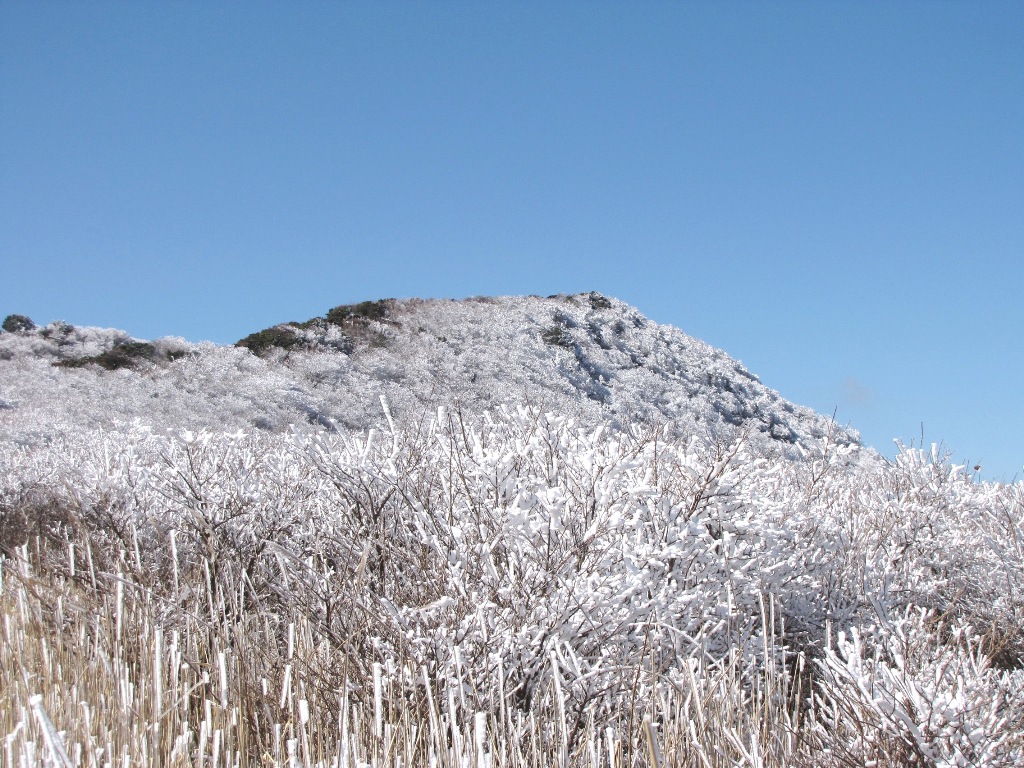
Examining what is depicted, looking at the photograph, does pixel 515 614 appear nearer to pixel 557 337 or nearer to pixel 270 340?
pixel 270 340

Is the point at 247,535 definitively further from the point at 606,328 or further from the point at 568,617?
the point at 606,328

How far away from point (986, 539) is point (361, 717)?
5.66 meters

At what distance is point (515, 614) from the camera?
10.2 feet

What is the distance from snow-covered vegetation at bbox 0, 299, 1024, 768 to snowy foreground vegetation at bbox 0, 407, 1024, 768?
21mm

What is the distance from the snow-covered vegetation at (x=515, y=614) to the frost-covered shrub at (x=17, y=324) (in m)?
27.6

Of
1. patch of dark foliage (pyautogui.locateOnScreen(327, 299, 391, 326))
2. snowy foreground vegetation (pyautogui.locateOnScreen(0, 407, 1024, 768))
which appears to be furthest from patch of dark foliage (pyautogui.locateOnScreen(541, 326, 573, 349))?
snowy foreground vegetation (pyautogui.locateOnScreen(0, 407, 1024, 768))

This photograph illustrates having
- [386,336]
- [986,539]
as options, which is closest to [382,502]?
[986,539]

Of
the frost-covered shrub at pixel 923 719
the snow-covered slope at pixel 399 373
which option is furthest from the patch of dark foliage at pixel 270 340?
the frost-covered shrub at pixel 923 719

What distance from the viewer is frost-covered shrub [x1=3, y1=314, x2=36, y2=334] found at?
29.1 meters

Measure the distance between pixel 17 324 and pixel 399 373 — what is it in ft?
51.7

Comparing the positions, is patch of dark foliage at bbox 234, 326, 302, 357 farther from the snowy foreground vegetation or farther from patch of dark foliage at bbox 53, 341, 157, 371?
the snowy foreground vegetation

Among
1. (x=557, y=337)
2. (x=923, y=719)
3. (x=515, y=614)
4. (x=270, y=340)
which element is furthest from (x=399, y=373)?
(x=923, y=719)

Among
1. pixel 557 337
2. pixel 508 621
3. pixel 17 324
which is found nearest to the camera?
pixel 508 621

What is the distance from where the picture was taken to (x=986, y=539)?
6098 millimetres
